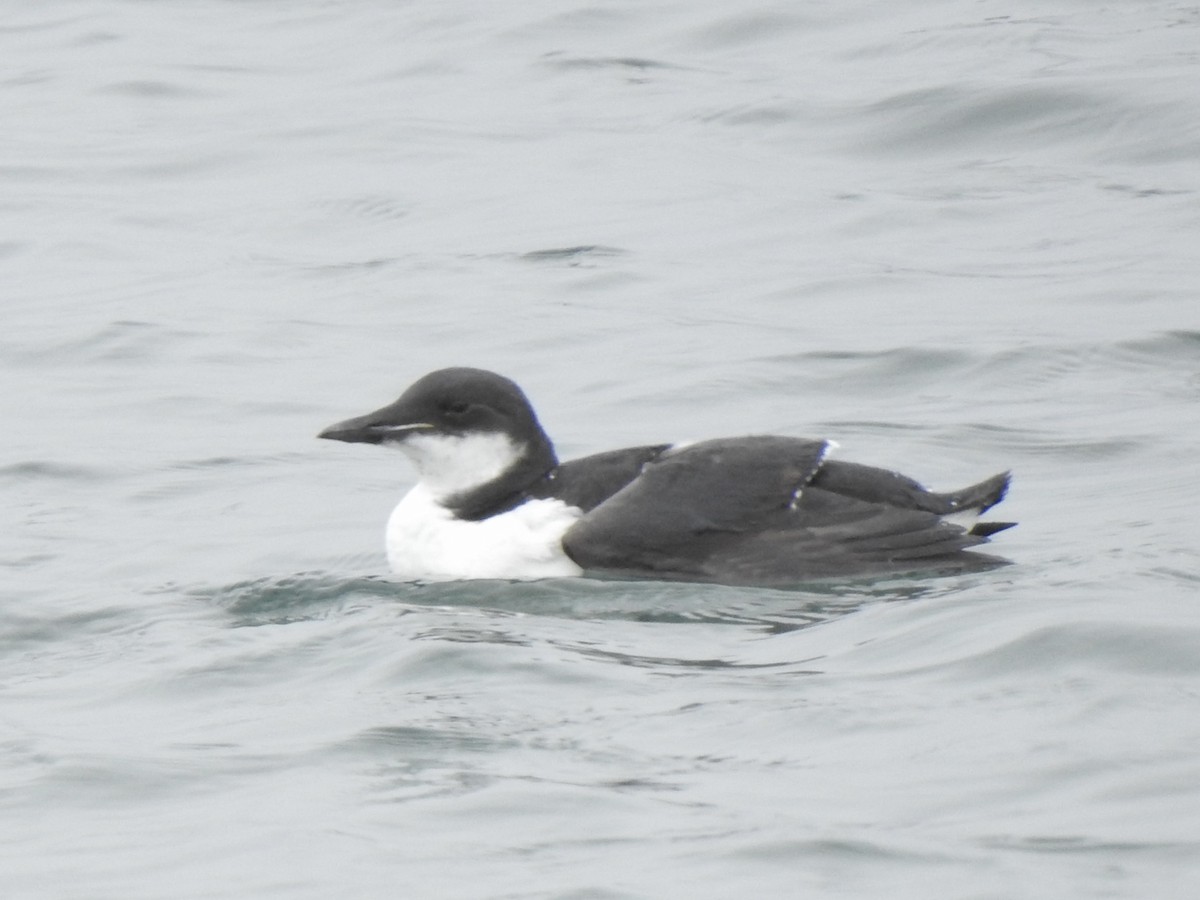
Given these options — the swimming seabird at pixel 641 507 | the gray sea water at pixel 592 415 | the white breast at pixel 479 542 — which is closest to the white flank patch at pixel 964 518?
the swimming seabird at pixel 641 507

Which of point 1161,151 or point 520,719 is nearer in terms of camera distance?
point 520,719

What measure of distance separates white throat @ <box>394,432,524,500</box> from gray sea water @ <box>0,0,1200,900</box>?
420 millimetres

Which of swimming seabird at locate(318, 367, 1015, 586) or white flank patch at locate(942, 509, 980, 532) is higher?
swimming seabird at locate(318, 367, 1015, 586)

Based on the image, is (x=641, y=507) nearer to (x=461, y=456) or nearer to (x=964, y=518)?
(x=461, y=456)

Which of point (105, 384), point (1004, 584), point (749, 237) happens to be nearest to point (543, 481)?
point (1004, 584)

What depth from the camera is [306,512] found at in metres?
9.32

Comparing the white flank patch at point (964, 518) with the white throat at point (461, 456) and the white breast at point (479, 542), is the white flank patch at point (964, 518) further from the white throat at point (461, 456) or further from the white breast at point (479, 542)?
the white throat at point (461, 456)

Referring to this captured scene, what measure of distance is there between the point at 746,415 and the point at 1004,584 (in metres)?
2.95

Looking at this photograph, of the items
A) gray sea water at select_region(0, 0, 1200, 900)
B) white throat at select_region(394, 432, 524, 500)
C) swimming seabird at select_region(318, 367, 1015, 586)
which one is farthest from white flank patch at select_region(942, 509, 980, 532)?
white throat at select_region(394, 432, 524, 500)

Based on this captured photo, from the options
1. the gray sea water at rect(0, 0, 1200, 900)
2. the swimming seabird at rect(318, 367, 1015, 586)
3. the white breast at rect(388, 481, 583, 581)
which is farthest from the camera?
the white breast at rect(388, 481, 583, 581)

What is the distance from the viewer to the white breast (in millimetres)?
7738

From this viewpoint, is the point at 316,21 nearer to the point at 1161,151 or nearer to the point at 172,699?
the point at 1161,151

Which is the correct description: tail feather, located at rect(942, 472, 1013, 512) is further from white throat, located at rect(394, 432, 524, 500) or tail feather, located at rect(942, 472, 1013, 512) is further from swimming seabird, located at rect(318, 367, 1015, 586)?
white throat, located at rect(394, 432, 524, 500)

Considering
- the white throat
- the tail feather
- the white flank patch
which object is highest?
the white throat
